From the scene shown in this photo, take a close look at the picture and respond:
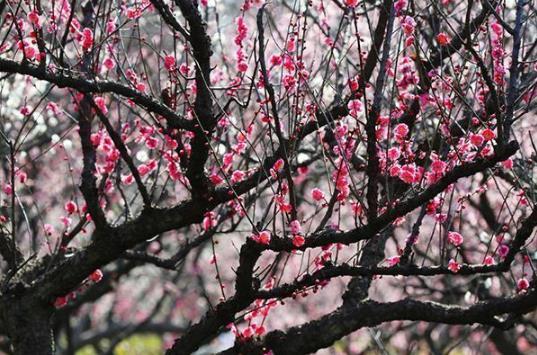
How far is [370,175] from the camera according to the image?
502 centimetres

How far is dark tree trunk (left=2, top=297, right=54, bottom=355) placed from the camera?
728cm

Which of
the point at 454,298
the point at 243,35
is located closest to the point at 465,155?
the point at 243,35

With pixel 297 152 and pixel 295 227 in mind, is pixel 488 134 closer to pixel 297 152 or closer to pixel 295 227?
pixel 295 227

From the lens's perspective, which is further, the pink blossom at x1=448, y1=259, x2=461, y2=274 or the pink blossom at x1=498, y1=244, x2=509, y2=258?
the pink blossom at x1=498, y1=244, x2=509, y2=258

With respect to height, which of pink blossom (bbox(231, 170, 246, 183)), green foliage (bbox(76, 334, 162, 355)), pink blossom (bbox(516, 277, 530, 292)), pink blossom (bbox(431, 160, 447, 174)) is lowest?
pink blossom (bbox(516, 277, 530, 292))

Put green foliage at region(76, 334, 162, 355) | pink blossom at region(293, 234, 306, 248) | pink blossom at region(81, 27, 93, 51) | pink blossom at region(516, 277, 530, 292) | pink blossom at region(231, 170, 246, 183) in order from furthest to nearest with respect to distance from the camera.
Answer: green foliage at region(76, 334, 162, 355)
pink blossom at region(231, 170, 246, 183)
pink blossom at region(516, 277, 530, 292)
pink blossom at region(81, 27, 93, 51)
pink blossom at region(293, 234, 306, 248)

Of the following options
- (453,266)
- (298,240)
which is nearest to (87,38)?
(298,240)

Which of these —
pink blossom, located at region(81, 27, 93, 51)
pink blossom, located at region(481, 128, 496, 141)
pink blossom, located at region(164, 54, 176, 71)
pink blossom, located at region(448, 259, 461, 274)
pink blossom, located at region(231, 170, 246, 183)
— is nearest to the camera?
pink blossom, located at region(481, 128, 496, 141)

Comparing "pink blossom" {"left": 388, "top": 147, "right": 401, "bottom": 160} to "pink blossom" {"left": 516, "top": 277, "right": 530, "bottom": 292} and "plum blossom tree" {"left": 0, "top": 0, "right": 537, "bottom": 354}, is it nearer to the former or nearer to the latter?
"plum blossom tree" {"left": 0, "top": 0, "right": 537, "bottom": 354}

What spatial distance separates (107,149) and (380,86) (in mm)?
3577

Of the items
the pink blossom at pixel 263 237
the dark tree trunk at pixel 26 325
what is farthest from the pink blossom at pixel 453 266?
the dark tree trunk at pixel 26 325

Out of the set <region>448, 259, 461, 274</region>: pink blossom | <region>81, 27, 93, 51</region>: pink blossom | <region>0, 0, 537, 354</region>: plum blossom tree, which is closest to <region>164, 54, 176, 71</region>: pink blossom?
<region>0, 0, 537, 354</region>: plum blossom tree

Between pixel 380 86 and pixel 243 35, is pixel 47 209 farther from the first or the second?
pixel 380 86

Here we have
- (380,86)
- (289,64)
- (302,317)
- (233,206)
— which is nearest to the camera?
(380,86)
